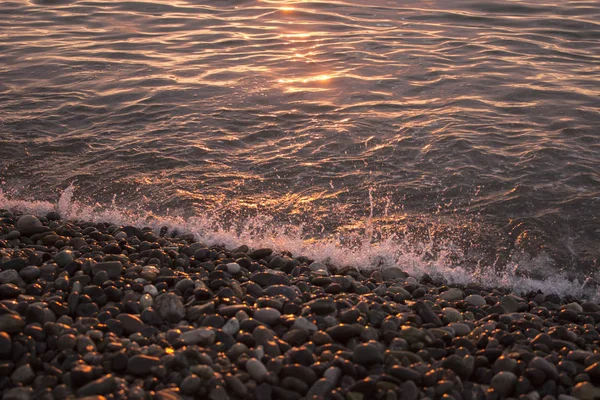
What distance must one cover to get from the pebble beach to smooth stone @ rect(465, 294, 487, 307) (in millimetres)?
10

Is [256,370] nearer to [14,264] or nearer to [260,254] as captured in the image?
[260,254]

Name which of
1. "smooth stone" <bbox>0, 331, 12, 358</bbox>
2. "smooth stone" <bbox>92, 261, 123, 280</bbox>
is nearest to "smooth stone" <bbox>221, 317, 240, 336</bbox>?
"smooth stone" <bbox>92, 261, 123, 280</bbox>

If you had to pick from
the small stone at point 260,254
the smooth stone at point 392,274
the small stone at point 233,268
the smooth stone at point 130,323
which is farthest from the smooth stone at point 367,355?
the small stone at point 260,254

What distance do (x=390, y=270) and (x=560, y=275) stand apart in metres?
1.69

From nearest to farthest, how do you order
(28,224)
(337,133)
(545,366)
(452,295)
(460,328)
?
1. (545,366)
2. (460,328)
3. (452,295)
4. (28,224)
5. (337,133)

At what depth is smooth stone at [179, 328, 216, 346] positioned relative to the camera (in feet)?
13.6

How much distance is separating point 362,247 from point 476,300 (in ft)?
5.28

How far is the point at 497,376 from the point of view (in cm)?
398

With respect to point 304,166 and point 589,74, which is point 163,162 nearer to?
point 304,166

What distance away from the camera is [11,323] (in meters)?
4.14

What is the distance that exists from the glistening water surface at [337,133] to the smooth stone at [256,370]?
254 cm

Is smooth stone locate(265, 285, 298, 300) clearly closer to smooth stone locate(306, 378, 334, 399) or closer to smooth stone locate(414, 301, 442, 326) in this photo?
smooth stone locate(414, 301, 442, 326)

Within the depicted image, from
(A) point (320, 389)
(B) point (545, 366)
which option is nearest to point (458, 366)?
(B) point (545, 366)

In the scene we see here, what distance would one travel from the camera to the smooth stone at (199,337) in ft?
13.6
